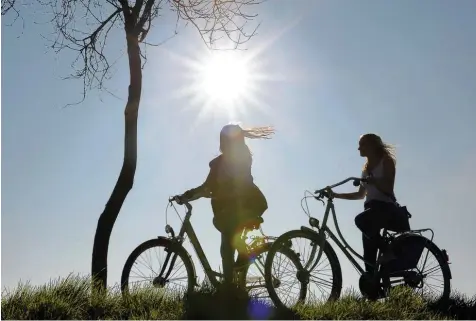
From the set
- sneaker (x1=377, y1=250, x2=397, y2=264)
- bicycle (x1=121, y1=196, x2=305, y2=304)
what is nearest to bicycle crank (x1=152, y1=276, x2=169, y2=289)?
bicycle (x1=121, y1=196, x2=305, y2=304)

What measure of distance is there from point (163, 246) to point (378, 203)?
111 inches

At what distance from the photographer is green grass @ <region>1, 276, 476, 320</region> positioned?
25.3ft

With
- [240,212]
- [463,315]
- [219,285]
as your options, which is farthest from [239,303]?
[463,315]

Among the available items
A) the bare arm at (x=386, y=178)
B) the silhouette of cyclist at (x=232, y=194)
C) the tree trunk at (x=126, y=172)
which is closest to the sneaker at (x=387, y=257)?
the bare arm at (x=386, y=178)

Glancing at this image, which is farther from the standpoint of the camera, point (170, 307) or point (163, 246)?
point (163, 246)

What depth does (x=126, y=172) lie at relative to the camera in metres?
10.7

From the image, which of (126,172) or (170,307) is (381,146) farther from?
(126,172)

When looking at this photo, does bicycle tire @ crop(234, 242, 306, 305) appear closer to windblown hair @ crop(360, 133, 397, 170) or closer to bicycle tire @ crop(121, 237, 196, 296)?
bicycle tire @ crop(121, 237, 196, 296)

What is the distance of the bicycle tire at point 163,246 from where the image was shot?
8.57 m

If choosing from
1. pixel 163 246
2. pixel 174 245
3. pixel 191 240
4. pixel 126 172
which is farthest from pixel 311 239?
pixel 126 172

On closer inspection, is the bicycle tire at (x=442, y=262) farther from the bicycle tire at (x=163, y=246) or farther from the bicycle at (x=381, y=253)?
the bicycle tire at (x=163, y=246)

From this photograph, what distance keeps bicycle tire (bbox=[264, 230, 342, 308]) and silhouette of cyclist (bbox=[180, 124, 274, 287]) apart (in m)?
0.45

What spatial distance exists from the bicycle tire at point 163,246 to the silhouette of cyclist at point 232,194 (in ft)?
1.48

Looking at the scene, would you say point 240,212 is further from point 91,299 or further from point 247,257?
point 91,299
